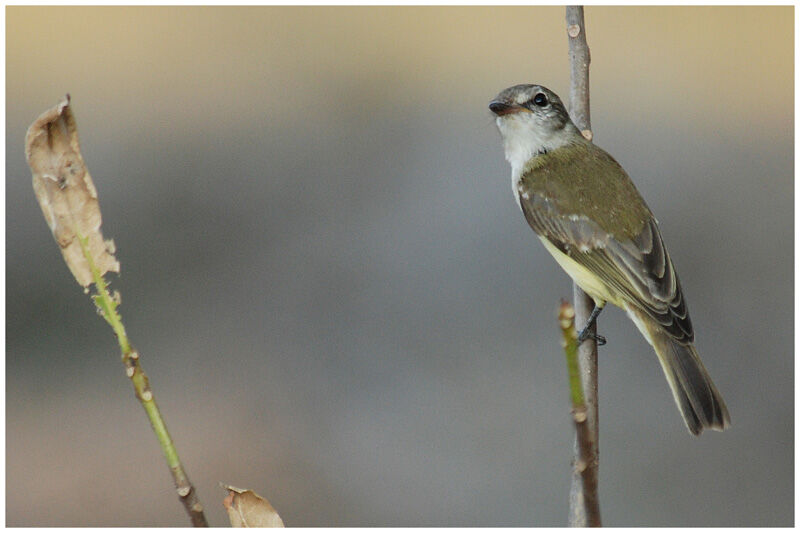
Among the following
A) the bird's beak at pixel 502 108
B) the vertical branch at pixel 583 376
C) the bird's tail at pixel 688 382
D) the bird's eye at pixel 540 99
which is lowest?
the bird's tail at pixel 688 382

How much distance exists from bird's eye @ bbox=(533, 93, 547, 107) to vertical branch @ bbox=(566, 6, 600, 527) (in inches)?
14.6

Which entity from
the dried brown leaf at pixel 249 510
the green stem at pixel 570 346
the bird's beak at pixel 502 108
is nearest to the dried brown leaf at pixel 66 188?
the dried brown leaf at pixel 249 510

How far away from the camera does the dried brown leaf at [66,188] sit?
0.61 m

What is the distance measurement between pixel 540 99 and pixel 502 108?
0.48 feet

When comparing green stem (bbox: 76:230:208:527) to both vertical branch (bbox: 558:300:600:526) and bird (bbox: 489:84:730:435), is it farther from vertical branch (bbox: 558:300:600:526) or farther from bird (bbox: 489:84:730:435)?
bird (bbox: 489:84:730:435)

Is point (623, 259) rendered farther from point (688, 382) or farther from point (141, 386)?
point (141, 386)

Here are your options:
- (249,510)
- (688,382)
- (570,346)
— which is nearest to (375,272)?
(688,382)

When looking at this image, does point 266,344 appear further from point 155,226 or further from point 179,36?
point 179,36

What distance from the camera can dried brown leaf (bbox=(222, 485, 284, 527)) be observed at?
696 mm

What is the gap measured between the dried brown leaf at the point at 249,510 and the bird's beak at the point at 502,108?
0.98 metres

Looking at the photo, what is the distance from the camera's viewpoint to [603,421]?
2.92 m

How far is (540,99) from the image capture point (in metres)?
1.73

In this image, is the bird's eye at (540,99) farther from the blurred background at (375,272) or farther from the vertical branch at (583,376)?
the blurred background at (375,272)

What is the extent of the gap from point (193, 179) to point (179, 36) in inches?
20.6
